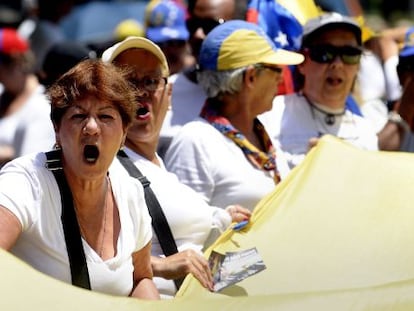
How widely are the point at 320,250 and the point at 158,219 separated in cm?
60

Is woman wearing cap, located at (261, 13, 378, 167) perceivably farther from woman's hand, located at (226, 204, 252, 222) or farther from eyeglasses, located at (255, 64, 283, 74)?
woman's hand, located at (226, 204, 252, 222)

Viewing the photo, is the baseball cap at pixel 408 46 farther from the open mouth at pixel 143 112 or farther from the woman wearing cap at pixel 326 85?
the open mouth at pixel 143 112

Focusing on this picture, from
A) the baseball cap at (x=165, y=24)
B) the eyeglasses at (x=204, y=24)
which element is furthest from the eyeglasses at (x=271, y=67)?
the baseball cap at (x=165, y=24)

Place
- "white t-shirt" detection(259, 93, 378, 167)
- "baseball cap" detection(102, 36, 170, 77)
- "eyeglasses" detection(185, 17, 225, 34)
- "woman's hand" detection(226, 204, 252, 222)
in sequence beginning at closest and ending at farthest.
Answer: "baseball cap" detection(102, 36, 170, 77) → "woman's hand" detection(226, 204, 252, 222) → "white t-shirt" detection(259, 93, 378, 167) → "eyeglasses" detection(185, 17, 225, 34)

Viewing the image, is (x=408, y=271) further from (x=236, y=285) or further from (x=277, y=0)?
(x=277, y=0)

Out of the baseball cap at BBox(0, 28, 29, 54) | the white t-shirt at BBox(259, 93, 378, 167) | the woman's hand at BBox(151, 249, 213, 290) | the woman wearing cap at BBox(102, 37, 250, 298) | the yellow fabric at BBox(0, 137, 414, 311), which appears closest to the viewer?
the yellow fabric at BBox(0, 137, 414, 311)

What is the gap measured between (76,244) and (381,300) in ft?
3.12

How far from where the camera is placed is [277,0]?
22.2 feet

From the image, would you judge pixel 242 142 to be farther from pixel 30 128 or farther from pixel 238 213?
pixel 30 128

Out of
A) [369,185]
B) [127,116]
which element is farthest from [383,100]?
[127,116]

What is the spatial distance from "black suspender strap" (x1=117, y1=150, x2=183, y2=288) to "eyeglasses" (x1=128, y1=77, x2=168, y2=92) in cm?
38

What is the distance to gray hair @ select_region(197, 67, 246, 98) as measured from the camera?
538 centimetres

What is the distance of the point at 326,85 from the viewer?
19.8 feet

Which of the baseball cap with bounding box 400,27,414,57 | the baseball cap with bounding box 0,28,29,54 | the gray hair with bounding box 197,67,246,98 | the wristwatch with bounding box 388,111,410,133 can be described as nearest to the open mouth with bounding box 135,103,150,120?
the gray hair with bounding box 197,67,246,98
